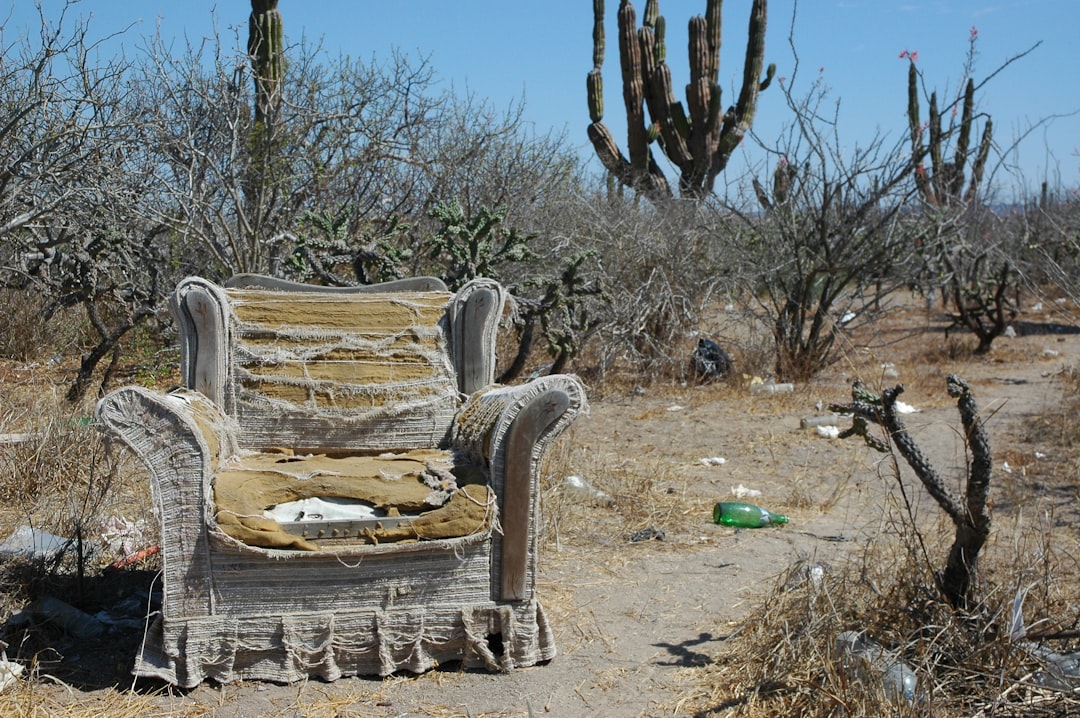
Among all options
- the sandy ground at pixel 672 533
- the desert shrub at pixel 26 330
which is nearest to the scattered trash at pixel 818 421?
the sandy ground at pixel 672 533

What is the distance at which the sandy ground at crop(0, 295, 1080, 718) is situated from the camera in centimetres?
297

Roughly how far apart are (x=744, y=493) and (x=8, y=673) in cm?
384

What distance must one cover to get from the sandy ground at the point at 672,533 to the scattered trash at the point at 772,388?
13 centimetres

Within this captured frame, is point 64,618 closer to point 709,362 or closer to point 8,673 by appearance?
point 8,673

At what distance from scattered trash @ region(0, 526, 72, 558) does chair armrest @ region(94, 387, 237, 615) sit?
99cm

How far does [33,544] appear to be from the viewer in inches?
149

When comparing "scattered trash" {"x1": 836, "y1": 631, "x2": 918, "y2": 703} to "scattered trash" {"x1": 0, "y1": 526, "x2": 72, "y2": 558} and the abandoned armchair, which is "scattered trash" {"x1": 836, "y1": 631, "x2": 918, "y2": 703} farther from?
"scattered trash" {"x1": 0, "y1": 526, "x2": 72, "y2": 558}

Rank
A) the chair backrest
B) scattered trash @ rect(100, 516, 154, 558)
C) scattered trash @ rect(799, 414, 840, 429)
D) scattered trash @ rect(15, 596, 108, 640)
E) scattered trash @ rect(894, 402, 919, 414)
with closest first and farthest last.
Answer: scattered trash @ rect(15, 596, 108, 640), the chair backrest, scattered trash @ rect(100, 516, 154, 558), scattered trash @ rect(799, 414, 840, 429), scattered trash @ rect(894, 402, 919, 414)

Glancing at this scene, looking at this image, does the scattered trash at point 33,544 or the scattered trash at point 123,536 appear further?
the scattered trash at point 123,536

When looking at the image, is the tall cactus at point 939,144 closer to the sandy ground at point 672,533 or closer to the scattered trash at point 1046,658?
the sandy ground at point 672,533

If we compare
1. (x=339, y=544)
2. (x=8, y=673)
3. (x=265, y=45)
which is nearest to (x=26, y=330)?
(x=265, y=45)

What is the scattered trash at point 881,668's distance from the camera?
2.56 metres

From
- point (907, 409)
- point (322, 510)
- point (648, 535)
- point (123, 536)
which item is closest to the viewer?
point (322, 510)

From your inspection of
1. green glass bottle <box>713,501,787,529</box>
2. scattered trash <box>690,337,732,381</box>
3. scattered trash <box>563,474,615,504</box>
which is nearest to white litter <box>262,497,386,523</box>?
scattered trash <box>563,474,615,504</box>
